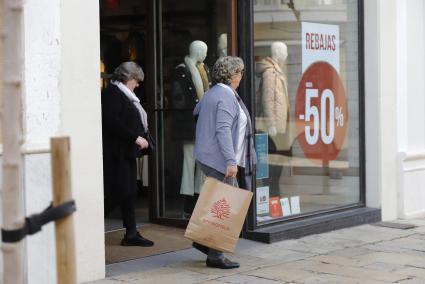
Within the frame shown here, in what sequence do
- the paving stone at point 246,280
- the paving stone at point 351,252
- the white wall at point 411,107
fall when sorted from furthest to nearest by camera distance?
the white wall at point 411,107 → the paving stone at point 351,252 → the paving stone at point 246,280

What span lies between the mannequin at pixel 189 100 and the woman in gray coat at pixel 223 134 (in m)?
1.56

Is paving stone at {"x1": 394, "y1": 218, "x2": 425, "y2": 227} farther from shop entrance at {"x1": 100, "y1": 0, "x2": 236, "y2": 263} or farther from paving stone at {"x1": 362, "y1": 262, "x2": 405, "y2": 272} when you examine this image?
shop entrance at {"x1": 100, "y1": 0, "x2": 236, "y2": 263}

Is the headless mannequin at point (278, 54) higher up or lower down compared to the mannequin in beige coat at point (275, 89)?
higher up

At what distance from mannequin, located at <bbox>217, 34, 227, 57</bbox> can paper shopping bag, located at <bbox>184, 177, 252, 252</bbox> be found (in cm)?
223

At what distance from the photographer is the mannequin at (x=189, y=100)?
8.57 meters

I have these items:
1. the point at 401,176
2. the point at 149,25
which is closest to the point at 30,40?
the point at 149,25

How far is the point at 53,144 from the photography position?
9.31 ft

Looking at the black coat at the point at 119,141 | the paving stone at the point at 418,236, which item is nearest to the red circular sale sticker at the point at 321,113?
the paving stone at the point at 418,236

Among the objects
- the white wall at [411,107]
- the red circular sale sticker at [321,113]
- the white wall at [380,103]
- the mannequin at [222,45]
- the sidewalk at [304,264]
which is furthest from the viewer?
the white wall at [411,107]

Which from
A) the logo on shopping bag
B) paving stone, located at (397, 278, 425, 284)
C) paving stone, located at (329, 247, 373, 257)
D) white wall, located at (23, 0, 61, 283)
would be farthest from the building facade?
paving stone, located at (397, 278, 425, 284)

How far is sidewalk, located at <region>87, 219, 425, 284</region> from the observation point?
260 inches

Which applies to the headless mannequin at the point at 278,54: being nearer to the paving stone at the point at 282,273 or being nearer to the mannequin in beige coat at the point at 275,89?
the mannequin in beige coat at the point at 275,89

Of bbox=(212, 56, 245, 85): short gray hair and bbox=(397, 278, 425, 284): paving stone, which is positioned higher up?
bbox=(212, 56, 245, 85): short gray hair

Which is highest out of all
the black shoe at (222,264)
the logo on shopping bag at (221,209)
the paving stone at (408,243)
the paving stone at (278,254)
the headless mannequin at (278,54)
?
the headless mannequin at (278,54)
